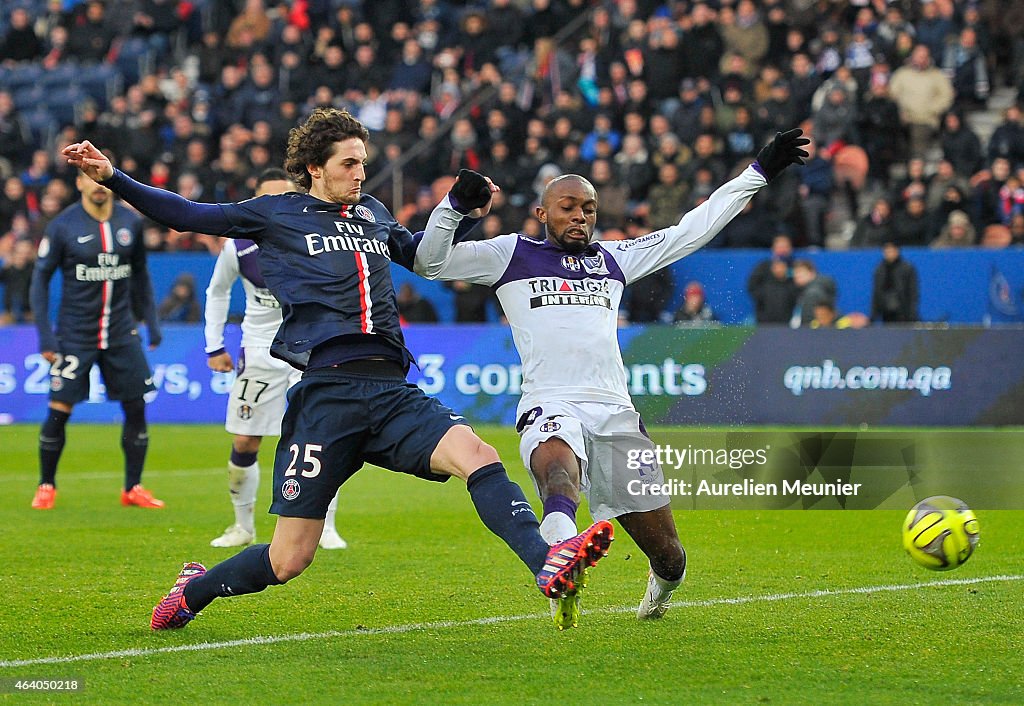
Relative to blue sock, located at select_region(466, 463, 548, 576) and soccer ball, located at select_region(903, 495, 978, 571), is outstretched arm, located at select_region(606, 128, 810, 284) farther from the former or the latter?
soccer ball, located at select_region(903, 495, 978, 571)

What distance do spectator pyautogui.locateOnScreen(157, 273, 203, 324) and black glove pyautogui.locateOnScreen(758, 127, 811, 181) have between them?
14.0 meters

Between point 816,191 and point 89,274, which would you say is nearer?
point 89,274

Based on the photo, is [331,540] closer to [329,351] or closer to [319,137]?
[329,351]

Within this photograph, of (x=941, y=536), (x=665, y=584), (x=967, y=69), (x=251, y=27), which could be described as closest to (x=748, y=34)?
(x=967, y=69)

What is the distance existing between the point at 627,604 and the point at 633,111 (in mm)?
14684

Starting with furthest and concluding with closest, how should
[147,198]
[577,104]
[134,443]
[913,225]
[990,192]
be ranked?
1. [577,104]
2. [913,225]
3. [990,192]
4. [134,443]
5. [147,198]

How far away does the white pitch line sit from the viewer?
19.5ft

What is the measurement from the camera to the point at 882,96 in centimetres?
1955

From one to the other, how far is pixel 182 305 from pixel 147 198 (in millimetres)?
14348

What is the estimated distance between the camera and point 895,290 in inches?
690

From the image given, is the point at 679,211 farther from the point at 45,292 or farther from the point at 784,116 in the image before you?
the point at 45,292

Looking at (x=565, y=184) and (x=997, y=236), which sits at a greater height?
(x=565, y=184)

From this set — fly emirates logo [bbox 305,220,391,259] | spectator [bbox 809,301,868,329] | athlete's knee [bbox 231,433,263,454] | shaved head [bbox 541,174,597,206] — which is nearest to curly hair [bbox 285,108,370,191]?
fly emirates logo [bbox 305,220,391,259]

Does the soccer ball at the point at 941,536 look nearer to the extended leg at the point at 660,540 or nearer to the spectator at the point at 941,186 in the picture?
the extended leg at the point at 660,540
